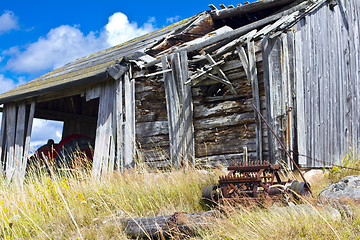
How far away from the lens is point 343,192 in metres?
5.17

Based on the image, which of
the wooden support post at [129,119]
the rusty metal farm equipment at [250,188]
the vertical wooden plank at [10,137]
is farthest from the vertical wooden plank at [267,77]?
the vertical wooden plank at [10,137]

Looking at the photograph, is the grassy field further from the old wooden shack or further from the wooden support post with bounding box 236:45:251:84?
the wooden support post with bounding box 236:45:251:84

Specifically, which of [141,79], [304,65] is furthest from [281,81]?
[141,79]

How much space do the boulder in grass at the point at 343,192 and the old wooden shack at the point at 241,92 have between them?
1698 millimetres

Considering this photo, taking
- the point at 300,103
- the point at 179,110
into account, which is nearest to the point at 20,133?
the point at 179,110

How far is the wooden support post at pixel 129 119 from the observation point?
9.01 metres

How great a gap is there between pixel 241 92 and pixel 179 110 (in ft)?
4.89

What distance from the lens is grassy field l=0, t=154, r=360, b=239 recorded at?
3902 mm

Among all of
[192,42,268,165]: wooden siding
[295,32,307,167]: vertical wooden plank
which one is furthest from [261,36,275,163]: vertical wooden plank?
[295,32,307,167]: vertical wooden plank

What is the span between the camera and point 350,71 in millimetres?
9141

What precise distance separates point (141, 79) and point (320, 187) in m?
4.89

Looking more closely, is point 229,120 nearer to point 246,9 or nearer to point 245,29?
point 245,29

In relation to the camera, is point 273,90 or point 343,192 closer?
point 343,192

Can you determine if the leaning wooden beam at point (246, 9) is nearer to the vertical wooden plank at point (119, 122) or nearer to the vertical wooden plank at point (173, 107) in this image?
the vertical wooden plank at point (173, 107)
